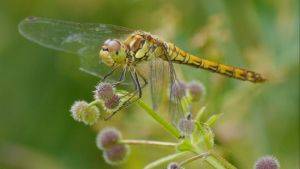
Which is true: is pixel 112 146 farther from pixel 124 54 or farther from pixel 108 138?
pixel 124 54

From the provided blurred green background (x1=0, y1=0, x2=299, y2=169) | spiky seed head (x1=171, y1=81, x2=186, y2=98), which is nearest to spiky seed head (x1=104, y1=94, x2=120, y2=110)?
spiky seed head (x1=171, y1=81, x2=186, y2=98)

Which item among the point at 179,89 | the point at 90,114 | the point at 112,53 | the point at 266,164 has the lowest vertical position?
the point at 266,164

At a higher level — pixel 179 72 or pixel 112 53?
pixel 179 72

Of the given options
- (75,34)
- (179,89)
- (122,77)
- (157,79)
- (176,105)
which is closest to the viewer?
(176,105)

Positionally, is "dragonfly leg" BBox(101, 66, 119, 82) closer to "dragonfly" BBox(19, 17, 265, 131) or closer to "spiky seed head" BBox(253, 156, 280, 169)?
"dragonfly" BBox(19, 17, 265, 131)

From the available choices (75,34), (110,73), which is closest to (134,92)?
(110,73)

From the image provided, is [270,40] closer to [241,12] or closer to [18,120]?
[241,12]

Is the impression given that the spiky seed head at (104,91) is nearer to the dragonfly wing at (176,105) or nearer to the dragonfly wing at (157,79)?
the dragonfly wing at (176,105)

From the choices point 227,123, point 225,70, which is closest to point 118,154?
point 225,70

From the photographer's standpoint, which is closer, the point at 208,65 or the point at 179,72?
the point at 208,65
